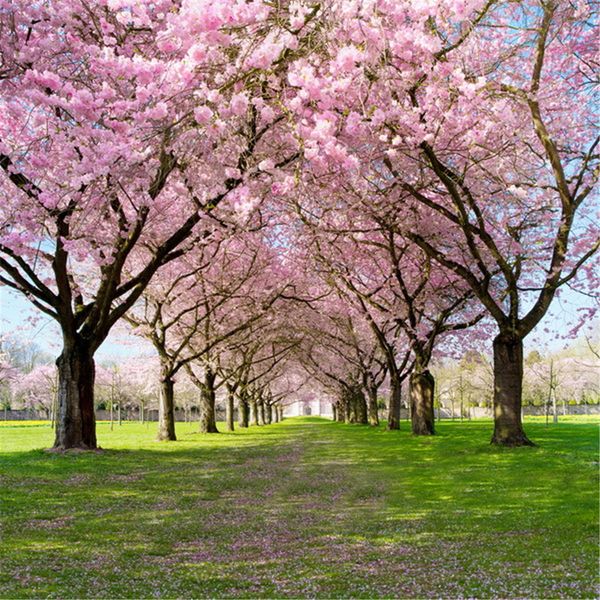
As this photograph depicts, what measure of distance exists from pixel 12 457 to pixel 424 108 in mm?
15849

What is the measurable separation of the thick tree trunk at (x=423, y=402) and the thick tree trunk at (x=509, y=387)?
31.3 feet

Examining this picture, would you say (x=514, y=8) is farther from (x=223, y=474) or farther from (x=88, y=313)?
(x=88, y=313)

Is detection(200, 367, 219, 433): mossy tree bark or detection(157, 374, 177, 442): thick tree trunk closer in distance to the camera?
detection(157, 374, 177, 442): thick tree trunk

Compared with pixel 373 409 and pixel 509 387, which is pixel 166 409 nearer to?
pixel 509 387

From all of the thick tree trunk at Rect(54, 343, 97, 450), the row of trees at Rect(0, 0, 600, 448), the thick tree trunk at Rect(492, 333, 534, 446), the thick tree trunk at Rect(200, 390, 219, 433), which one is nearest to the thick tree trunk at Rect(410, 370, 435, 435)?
the row of trees at Rect(0, 0, 600, 448)

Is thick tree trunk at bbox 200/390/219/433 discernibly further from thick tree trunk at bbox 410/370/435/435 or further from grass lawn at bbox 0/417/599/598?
grass lawn at bbox 0/417/599/598

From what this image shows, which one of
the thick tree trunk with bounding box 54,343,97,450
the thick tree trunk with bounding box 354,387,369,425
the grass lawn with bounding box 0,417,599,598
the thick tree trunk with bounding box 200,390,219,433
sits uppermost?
the thick tree trunk with bounding box 54,343,97,450

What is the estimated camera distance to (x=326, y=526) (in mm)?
9289

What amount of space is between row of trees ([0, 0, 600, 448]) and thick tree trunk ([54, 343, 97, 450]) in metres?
0.07

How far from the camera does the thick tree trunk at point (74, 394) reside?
1897 cm

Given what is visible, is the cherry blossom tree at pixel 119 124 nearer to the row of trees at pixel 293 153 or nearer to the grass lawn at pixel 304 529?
the row of trees at pixel 293 153

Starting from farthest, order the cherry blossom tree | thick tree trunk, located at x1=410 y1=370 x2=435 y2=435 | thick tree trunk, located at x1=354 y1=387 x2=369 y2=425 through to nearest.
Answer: thick tree trunk, located at x1=354 y1=387 x2=369 y2=425, thick tree trunk, located at x1=410 y1=370 x2=435 y2=435, the cherry blossom tree

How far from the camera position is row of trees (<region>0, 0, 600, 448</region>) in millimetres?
8914

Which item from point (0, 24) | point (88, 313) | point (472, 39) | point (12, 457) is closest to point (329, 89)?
point (472, 39)
